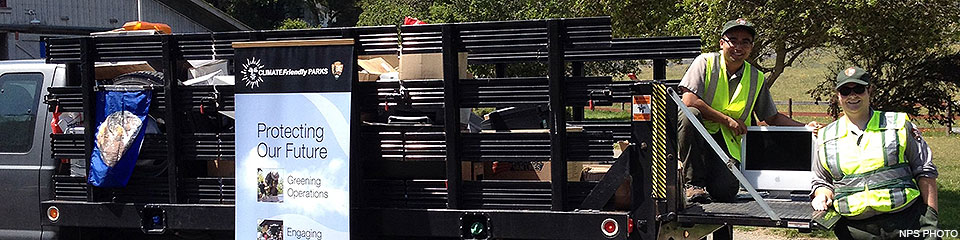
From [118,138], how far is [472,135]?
2.19 meters

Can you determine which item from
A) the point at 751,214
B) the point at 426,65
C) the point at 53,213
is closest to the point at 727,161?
the point at 751,214

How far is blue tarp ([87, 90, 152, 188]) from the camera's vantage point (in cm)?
608

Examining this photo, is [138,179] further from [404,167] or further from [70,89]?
[404,167]

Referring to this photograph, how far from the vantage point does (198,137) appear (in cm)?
599

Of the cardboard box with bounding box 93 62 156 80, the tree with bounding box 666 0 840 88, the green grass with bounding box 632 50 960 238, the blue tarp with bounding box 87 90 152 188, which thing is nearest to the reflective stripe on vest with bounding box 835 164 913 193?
the blue tarp with bounding box 87 90 152 188

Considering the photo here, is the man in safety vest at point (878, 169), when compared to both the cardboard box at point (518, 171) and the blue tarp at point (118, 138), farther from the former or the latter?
the blue tarp at point (118, 138)

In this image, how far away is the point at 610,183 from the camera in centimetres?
532

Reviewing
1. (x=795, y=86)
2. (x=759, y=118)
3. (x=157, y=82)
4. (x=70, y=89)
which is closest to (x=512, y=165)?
(x=759, y=118)

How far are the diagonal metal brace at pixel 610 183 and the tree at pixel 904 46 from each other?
23.2ft

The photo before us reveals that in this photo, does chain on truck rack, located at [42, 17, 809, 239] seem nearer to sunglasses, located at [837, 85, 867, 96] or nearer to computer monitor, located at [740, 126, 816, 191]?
computer monitor, located at [740, 126, 816, 191]

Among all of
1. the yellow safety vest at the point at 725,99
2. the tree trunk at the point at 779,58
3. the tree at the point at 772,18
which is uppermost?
the tree at the point at 772,18

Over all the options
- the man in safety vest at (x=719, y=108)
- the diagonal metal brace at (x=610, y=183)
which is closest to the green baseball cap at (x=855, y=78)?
the man in safety vest at (x=719, y=108)

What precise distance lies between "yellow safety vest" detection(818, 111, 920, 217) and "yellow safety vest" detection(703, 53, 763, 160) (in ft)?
3.20

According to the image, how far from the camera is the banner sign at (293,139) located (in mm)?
5598
